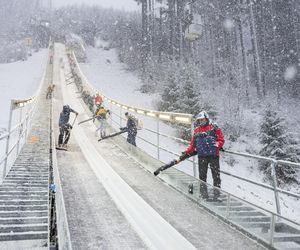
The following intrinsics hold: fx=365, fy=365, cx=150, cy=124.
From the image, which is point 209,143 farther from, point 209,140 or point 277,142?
point 277,142

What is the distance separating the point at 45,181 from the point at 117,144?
6610 millimetres

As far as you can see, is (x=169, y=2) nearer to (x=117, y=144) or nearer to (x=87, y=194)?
(x=117, y=144)

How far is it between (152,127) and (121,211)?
19830mm

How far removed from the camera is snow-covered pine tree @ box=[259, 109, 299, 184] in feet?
56.7

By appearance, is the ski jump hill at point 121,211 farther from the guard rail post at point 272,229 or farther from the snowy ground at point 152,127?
the snowy ground at point 152,127

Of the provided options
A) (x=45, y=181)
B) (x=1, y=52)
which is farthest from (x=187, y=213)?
(x=1, y=52)

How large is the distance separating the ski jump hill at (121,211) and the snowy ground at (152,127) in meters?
5.06

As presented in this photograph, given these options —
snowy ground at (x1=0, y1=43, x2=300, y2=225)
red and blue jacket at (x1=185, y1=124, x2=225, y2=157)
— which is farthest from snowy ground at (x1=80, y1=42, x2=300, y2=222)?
red and blue jacket at (x1=185, y1=124, x2=225, y2=157)

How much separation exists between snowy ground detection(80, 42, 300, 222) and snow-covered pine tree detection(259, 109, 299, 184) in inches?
46.0

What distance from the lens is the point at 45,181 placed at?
825 centimetres

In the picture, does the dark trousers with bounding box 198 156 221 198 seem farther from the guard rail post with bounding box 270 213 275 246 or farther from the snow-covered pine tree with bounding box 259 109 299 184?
the snow-covered pine tree with bounding box 259 109 299 184

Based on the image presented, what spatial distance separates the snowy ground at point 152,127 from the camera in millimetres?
17156

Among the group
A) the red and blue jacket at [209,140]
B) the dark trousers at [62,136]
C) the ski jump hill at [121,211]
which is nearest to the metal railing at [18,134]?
the ski jump hill at [121,211]

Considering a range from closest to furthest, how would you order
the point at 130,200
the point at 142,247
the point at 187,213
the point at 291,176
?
the point at 142,247, the point at 187,213, the point at 130,200, the point at 291,176
